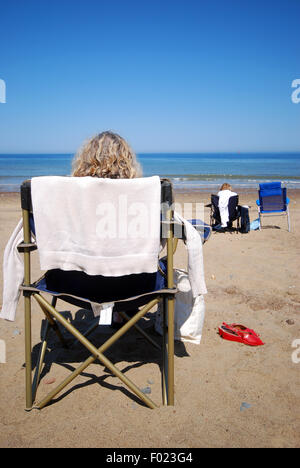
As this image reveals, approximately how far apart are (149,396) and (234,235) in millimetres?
5402

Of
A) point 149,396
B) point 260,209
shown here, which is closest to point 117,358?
point 149,396

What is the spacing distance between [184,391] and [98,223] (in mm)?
1195

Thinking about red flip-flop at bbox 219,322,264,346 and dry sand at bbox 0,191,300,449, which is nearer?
dry sand at bbox 0,191,300,449

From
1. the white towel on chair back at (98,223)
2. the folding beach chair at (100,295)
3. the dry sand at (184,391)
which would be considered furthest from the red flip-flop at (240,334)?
the white towel on chair back at (98,223)

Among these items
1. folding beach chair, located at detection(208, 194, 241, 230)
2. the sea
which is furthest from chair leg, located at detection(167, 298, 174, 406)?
folding beach chair, located at detection(208, 194, 241, 230)

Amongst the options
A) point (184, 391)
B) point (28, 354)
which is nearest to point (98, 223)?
point (28, 354)

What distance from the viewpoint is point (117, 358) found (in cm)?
260

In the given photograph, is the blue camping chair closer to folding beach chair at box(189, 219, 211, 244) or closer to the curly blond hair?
folding beach chair at box(189, 219, 211, 244)

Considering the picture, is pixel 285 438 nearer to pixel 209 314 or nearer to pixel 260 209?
pixel 209 314

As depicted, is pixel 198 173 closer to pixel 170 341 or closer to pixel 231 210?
pixel 231 210

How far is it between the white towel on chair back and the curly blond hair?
324mm

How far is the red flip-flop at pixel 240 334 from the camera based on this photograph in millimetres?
2738

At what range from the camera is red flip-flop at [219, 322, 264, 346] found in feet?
8.98
